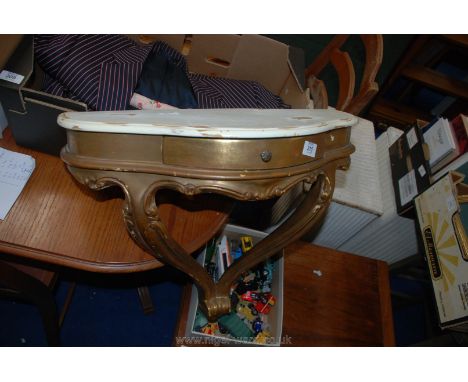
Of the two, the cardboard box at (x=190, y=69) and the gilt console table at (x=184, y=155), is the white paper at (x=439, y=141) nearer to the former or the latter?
the cardboard box at (x=190, y=69)

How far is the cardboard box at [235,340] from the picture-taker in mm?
1013

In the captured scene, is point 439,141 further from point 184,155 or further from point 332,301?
point 184,155

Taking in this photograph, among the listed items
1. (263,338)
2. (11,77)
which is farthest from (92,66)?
(263,338)

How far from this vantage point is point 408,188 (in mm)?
1193

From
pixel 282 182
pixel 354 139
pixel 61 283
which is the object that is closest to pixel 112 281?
pixel 61 283

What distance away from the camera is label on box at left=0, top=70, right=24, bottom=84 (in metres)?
0.75

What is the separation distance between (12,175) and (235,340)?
0.76m

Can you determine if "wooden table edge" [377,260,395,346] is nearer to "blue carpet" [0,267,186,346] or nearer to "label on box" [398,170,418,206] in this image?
"label on box" [398,170,418,206]

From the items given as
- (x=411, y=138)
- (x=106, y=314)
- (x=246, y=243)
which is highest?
(x=411, y=138)

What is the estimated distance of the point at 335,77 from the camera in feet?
6.77

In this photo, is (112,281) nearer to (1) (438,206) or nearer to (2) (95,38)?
(2) (95,38)

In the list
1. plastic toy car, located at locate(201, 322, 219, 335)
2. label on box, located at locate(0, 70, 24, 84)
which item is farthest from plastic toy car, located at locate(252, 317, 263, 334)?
label on box, located at locate(0, 70, 24, 84)

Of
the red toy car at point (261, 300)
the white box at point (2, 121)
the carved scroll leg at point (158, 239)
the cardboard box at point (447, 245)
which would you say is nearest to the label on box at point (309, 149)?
the carved scroll leg at point (158, 239)

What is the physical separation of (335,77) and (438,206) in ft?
4.26
